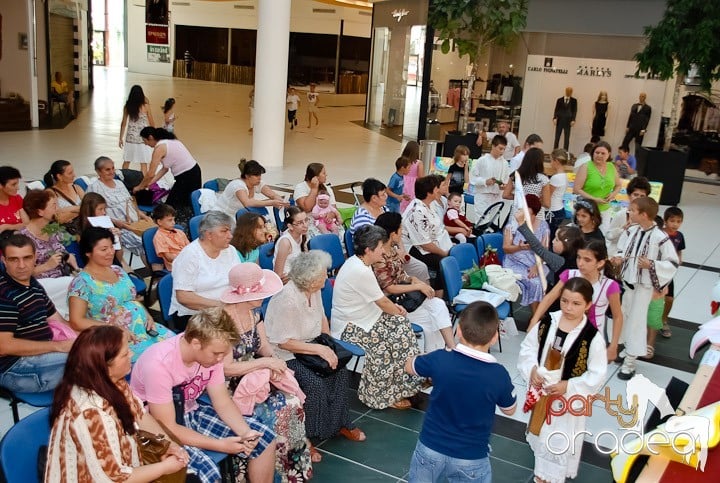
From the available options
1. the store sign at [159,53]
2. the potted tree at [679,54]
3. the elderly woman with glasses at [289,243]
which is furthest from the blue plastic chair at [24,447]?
the store sign at [159,53]

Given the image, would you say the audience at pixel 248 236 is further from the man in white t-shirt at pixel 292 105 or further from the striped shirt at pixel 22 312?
the man in white t-shirt at pixel 292 105

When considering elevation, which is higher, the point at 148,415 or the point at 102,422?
the point at 102,422

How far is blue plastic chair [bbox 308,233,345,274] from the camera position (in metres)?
6.49

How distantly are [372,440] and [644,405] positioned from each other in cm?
258

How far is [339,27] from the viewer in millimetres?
37781

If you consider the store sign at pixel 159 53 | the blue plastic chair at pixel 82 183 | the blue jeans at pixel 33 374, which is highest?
the store sign at pixel 159 53

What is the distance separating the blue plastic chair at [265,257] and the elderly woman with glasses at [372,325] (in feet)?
3.82

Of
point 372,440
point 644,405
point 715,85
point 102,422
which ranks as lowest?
point 372,440

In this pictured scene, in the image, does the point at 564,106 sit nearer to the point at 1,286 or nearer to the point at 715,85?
the point at 715,85

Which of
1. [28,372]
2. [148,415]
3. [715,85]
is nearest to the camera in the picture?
[148,415]

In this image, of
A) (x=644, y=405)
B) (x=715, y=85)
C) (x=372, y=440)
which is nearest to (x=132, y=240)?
(x=372, y=440)

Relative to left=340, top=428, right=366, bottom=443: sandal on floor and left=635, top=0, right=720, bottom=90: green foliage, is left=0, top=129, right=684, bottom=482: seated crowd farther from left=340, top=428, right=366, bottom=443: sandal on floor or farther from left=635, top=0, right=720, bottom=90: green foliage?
left=635, top=0, right=720, bottom=90: green foliage

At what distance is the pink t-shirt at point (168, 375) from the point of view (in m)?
3.43

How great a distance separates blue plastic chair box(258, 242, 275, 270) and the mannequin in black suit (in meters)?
15.8
